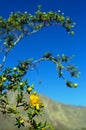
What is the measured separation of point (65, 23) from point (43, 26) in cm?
211

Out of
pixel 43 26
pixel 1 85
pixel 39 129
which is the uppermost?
pixel 43 26

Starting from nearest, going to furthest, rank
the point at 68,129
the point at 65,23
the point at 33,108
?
the point at 33,108, the point at 65,23, the point at 68,129

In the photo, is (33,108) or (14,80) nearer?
(33,108)

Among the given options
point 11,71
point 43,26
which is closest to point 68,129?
point 43,26

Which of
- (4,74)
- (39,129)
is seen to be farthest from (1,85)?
(39,129)

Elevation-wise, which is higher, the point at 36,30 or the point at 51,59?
the point at 36,30

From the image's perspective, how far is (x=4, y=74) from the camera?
1553 centimetres

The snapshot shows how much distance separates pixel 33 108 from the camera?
1393 centimetres

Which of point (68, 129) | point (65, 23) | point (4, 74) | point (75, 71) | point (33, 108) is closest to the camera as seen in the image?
point (33, 108)

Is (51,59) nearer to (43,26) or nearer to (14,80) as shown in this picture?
(43,26)

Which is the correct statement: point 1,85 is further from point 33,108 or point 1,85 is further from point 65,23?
point 65,23

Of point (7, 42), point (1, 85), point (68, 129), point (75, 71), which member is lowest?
point (1, 85)

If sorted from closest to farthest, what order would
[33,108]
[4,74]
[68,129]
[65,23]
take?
[33,108] → [4,74] → [65,23] → [68,129]

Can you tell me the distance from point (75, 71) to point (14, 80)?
18079 mm
